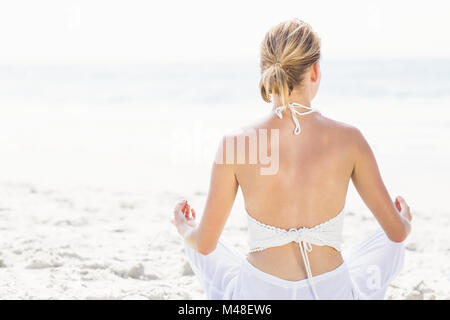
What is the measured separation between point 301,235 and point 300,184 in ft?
0.54

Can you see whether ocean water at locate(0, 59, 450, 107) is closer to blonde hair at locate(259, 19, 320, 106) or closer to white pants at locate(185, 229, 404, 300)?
white pants at locate(185, 229, 404, 300)

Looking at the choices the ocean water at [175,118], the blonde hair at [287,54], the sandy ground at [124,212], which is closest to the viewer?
the blonde hair at [287,54]

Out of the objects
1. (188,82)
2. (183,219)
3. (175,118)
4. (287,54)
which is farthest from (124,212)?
(188,82)

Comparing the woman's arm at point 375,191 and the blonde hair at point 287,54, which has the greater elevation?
the blonde hair at point 287,54

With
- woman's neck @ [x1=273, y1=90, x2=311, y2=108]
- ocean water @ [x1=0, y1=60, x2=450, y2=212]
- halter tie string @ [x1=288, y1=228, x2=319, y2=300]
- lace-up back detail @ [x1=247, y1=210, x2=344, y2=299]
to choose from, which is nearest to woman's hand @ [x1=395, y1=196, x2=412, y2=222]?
lace-up back detail @ [x1=247, y1=210, x2=344, y2=299]

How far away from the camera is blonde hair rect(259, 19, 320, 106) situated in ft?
5.58

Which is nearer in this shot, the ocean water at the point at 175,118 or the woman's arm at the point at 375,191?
the woman's arm at the point at 375,191

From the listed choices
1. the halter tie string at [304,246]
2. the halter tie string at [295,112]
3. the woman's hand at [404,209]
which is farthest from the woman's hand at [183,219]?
the woman's hand at [404,209]

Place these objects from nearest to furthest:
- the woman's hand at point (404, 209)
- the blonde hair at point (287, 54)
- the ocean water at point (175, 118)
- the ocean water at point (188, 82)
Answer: the blonde hair at point (287, 54), the woman's hand at point (404, 209), the ocean water at point (175, 118), the ocean water at point (188, 82)

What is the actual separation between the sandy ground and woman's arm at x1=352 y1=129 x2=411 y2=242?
1.20m

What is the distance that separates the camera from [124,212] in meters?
4.72

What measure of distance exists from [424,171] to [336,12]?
1821 centimetres

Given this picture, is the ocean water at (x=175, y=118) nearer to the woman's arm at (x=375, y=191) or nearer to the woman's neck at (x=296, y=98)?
the woman's arm at (x=375, y=191)

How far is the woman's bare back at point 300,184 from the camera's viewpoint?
1716mm
